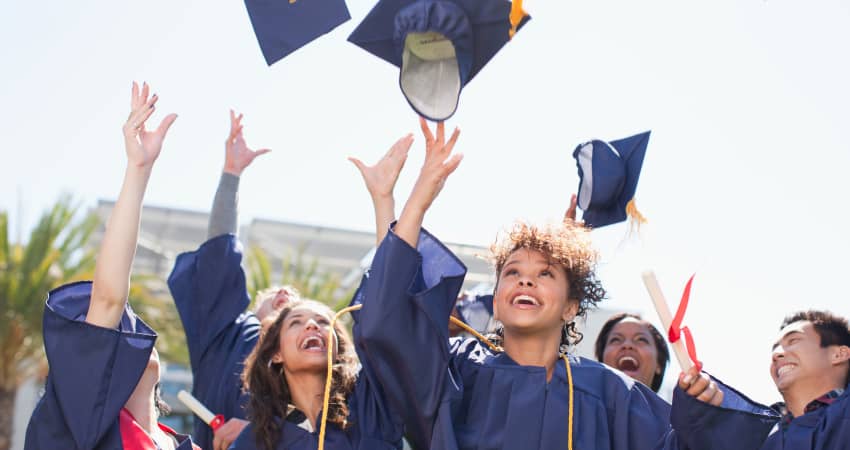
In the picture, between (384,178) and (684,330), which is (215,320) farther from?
(684,330)

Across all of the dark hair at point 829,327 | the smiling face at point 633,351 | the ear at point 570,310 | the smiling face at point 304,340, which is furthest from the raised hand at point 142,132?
the dark hair at point 829,327

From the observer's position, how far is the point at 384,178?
3.98 m

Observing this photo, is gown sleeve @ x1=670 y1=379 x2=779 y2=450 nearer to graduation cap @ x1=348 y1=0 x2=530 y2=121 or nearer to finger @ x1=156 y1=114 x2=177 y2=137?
graduation cap @ x1=348 y1=0 x2=530 y2=121

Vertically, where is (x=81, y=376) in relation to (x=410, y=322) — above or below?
below

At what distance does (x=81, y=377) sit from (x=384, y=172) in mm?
1236

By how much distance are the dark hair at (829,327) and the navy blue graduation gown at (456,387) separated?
1211mm

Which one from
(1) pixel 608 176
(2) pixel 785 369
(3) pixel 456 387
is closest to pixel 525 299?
(3) pixel 456 387

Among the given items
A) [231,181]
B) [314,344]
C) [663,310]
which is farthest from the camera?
[231,181]

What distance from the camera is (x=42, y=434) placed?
11.7ft

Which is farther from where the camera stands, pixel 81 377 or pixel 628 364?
pixel 628 364

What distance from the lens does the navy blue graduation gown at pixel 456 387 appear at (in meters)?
3.57

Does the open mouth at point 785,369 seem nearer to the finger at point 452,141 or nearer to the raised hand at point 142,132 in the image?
the finger at point 452,141

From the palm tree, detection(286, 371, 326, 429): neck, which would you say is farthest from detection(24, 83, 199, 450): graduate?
the palm tree

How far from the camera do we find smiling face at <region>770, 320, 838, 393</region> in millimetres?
4531
